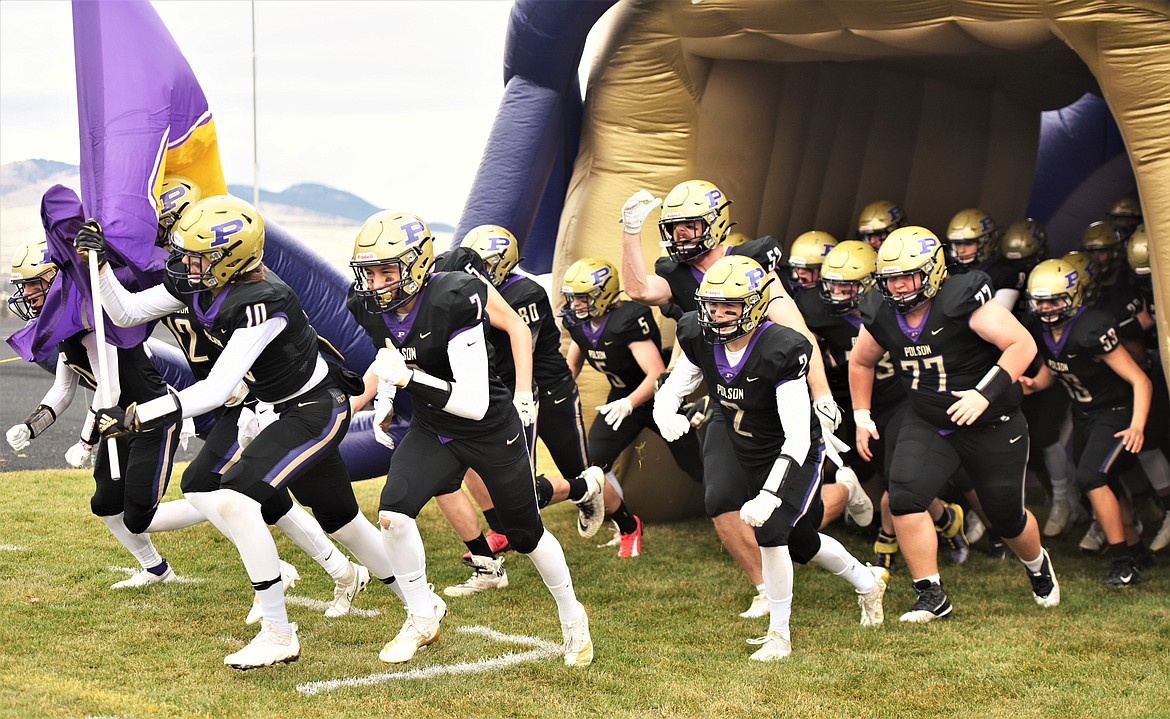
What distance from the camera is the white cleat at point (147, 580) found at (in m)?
5.18

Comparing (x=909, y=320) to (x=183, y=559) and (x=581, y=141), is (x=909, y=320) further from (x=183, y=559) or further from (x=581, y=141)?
(x=183, y=559)

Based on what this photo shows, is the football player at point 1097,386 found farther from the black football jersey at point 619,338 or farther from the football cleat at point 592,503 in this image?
the football cleat at point 592,503

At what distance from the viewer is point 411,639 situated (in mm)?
4031

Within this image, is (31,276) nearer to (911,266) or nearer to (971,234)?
(911,266)

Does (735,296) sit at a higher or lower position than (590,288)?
higher

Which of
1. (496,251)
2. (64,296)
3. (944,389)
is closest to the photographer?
(64,296)

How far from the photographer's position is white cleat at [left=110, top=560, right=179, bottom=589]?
5.18m

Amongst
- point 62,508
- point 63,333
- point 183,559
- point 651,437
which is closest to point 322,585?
point 183,559

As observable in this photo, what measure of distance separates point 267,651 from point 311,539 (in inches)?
26.4

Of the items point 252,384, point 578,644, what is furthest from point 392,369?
point 578,644

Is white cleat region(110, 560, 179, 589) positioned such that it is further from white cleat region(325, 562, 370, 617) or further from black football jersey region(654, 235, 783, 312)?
black football jersey region(654, 235, 783, 312)

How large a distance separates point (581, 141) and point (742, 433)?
115 inches

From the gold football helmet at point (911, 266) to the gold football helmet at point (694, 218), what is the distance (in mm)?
698

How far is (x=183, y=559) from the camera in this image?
18.8 feet
